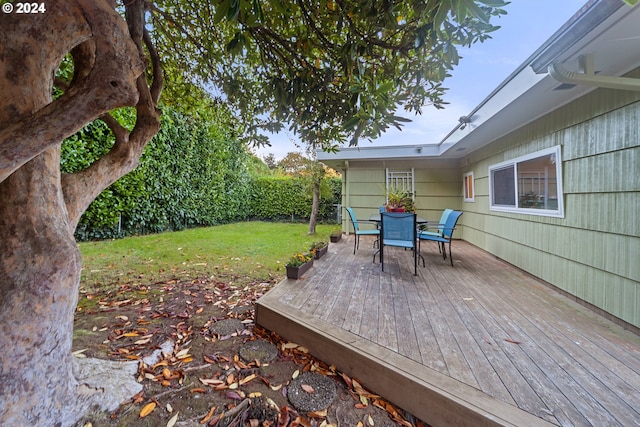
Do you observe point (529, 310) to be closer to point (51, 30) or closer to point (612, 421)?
point (612, 421)

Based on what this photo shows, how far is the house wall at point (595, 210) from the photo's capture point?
209cm

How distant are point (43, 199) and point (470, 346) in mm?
2765

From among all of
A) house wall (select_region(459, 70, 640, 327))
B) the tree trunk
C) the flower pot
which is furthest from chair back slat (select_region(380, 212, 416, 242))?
the tree trunk

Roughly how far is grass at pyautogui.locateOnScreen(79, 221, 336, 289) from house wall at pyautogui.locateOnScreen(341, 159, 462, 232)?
2.07 metres

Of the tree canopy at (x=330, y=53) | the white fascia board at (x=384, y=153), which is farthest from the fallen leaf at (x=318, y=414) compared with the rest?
the white fascia board at (x=384, y=153)

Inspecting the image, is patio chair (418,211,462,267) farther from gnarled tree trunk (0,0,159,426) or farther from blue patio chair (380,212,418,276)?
gnarled tree trunk (0,0,159,426)

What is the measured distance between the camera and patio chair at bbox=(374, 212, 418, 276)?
3.58 metres

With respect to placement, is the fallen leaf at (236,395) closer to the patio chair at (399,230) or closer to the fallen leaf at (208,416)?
the fallen leaf at (208,416)

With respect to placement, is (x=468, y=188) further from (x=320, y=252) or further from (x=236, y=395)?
(x=236, y=395)

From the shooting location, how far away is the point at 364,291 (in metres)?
2.82

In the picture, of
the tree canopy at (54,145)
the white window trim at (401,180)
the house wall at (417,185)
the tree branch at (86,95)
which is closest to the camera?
the tree branch at (86,95)

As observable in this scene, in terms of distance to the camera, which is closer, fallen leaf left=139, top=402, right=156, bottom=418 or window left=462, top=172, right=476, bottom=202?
fallen leaf left=139, top=402, right=156, bottom=418

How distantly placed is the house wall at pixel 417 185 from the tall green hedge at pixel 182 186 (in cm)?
186

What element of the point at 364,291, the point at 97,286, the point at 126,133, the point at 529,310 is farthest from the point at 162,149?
the point at 529,310
